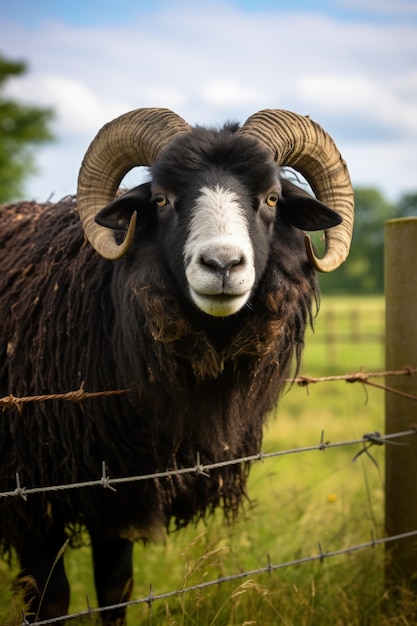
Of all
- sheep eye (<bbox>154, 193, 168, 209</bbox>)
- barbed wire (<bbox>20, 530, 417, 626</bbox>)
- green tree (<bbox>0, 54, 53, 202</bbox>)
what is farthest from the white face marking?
green tree (<bbox>0, 54, 53, 202</bbox>)

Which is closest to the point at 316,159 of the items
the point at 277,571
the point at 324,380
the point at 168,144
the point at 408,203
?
the point at 168,144

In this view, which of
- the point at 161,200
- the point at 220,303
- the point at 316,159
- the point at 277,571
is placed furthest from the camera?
the point at 277,571

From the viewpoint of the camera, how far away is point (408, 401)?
3.65m

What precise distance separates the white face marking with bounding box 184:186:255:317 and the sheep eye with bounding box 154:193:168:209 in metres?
0.23

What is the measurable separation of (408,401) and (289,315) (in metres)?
0.99

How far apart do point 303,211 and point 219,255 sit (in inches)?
35.6

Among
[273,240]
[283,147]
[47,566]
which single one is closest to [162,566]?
[47,566]

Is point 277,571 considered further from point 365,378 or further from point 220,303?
point 220,303

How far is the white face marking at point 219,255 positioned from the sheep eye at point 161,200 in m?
0.23

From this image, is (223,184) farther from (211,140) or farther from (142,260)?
(142,260)

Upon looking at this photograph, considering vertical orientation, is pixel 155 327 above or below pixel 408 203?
below

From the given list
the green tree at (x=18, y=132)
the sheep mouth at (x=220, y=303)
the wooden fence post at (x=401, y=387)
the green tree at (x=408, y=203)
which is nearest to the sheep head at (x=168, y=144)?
the wooden fence post at (x=401, y=387)

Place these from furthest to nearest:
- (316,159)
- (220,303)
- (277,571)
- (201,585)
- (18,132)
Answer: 1. (18,132)
2. (277,571)
3. (316,159)
4. (201,585)
5. (220,303)

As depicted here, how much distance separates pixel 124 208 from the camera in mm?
3172
